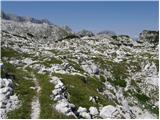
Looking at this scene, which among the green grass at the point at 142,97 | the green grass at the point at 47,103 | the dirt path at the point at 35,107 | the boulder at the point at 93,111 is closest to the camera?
the green grass at the point at 47,103

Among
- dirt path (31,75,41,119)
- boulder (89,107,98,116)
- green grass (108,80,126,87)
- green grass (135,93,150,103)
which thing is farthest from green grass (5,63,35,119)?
green grass (108,80,126,87)

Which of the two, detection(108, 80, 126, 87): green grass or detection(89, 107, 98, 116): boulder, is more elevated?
detection(89, 107, 98, 116): boulder

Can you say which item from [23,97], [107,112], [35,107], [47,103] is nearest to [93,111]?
[107,112]

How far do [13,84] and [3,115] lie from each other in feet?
38.5

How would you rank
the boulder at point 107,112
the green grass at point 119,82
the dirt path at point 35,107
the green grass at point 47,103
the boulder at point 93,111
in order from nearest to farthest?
1. the green grass at point 47,103
2. the dirt path at point 35,107
3. the boulder at point 107,112
4. the boulder at point 93,111
5. the green grass at point 119,82

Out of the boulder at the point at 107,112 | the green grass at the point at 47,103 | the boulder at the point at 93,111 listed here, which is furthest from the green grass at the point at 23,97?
the boulder at the point at 107,112

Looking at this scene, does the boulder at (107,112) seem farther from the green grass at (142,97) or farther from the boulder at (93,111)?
the green grass at (142,97)

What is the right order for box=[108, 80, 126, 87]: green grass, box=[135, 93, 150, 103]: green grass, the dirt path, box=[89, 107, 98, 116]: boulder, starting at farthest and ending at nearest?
box=[108, 80, 126, 87]: green grass < box=[135, 93, 150, 103]: green grass < box=[89, 107, 98, 116]: boulder < the dirt path

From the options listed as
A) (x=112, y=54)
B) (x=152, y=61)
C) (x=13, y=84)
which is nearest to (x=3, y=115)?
(x=13, y=84)

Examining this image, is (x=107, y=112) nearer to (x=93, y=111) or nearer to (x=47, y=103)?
(x=93, y=111)

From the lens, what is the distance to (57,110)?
41.3 meters

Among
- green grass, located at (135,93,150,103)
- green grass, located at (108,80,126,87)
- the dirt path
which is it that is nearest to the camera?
the dirt path

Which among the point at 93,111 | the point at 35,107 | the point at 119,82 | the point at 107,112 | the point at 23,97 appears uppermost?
the point at 35,107

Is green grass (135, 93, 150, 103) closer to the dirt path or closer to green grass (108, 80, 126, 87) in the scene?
green grass (108, 80, 126, 87)
